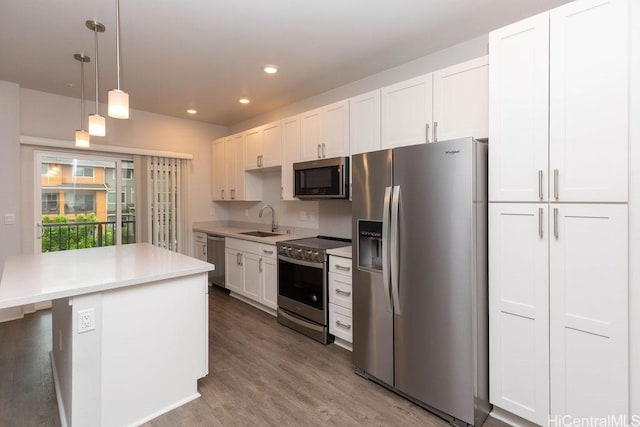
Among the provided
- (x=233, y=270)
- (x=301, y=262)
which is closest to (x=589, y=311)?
(x=301, y=262)

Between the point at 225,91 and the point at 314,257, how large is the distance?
2.37 m

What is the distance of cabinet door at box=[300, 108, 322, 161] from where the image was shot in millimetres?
3371

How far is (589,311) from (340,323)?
1.82m

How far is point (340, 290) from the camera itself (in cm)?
285

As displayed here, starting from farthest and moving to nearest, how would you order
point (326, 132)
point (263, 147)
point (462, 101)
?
point (263, 147)
point (326, 132)
point (462, 101)

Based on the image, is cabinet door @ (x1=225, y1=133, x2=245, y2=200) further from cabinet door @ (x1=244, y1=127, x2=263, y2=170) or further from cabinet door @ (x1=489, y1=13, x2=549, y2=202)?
cabinet door @ (x1=489, y1=13, x2=549, y2=202)

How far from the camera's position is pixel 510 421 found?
1928mm

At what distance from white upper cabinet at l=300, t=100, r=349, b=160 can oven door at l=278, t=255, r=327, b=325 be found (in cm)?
117

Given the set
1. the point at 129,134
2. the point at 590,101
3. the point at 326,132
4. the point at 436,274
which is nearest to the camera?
the point at 590,101

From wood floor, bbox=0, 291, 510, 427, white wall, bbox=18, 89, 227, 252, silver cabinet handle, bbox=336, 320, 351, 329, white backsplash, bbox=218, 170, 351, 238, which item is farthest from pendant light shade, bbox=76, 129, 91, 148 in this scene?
silver cabinet handle, bbox=336, 320, 351, 329

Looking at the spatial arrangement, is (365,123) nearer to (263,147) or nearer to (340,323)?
(263,147)

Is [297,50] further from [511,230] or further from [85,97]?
[85,97]

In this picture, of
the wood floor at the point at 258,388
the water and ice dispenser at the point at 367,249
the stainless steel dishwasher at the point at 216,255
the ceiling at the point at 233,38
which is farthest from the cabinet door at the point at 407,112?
the stainless steel dishwasher at the point at 216,255

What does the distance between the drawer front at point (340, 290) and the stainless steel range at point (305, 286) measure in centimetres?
7
